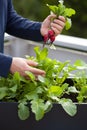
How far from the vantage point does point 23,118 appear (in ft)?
3.63

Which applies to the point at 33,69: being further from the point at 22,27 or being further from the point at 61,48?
the point at 61,48

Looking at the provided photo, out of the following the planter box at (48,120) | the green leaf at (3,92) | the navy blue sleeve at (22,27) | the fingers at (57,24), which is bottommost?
the navy blue sleeve at (22,27)

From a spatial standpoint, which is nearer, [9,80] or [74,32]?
[9,80]

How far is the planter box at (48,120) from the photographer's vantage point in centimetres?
113

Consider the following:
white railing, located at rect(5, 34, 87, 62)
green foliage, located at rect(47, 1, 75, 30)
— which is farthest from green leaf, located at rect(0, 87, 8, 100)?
white railing, located at rect(5, 34, 87, 62)

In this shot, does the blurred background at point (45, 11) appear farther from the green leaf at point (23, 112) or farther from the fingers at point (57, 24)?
the green leaf at point (23, 112)

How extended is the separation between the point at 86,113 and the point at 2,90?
196mm

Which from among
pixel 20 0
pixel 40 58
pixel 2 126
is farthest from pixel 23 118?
pixel 20 0

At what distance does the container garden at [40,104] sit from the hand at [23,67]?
0.01 m

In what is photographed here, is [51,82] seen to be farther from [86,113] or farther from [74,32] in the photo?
[74,32]

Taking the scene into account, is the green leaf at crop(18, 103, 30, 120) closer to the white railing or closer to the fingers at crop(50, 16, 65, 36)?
the fingers at crop(50, 16, 65, 36)

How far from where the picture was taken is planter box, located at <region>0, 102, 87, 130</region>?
1.13m

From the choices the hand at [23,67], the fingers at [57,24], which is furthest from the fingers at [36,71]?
the fingers at [57,24]

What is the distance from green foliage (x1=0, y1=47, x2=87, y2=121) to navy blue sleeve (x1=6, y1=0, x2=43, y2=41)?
0.22 meters
